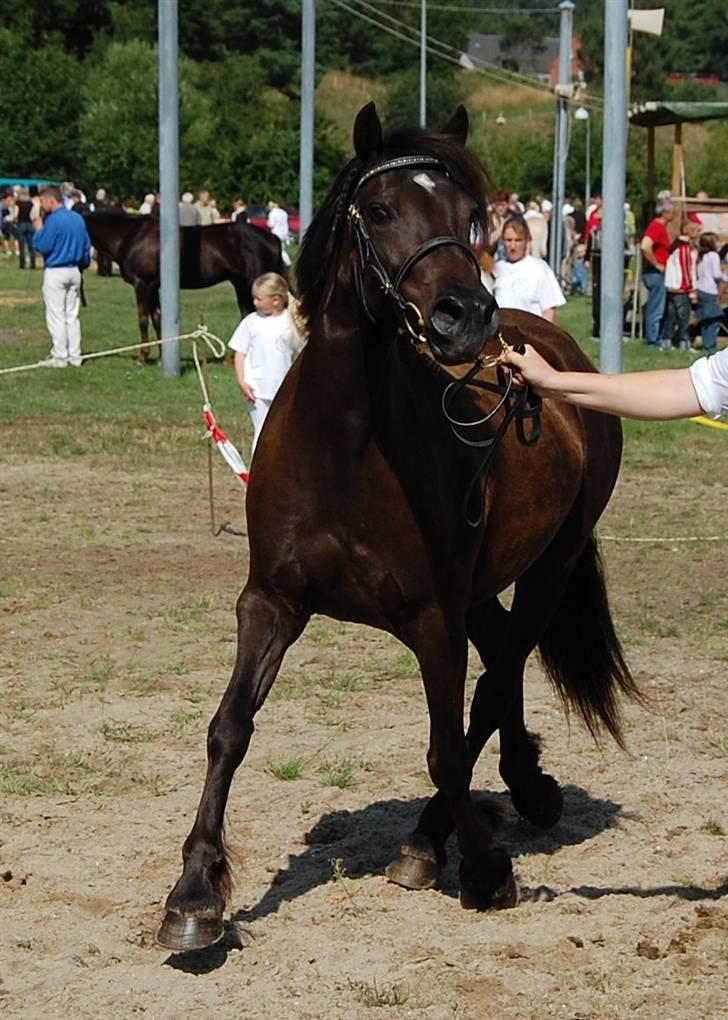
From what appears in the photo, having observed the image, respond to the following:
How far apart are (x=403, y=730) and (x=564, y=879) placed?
1452mm

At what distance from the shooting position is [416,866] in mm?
4926

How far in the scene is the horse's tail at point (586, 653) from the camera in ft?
19.2

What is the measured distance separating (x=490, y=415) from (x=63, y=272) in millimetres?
15902

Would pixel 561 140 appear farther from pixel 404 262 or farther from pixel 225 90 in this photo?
pixel 225 90

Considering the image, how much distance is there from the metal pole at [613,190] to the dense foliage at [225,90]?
22858 mm

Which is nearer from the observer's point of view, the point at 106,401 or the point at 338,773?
the point at 338,773

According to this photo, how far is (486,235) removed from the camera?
14.3 ft

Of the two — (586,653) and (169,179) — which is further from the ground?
(169,179)

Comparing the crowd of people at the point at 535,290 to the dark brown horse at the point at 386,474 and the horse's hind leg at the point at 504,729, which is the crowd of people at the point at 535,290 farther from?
the horse's hind leg at the point at 504,729

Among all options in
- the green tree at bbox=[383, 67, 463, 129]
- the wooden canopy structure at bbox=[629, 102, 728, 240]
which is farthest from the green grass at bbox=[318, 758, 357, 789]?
the green tree at bbox=[383, 67, 463, 129]

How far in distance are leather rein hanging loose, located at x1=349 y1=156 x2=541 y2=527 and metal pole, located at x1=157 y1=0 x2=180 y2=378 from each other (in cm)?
1441

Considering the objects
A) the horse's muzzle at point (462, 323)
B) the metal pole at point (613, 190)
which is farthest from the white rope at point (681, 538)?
the horse's muzzle at point (462, 323)

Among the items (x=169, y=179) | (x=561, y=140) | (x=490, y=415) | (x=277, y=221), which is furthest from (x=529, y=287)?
(x=277, y=221)

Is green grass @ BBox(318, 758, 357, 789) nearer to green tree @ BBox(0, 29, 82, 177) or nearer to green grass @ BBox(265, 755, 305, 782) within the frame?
green grass @ BBox(265, 755, 305, 782)
